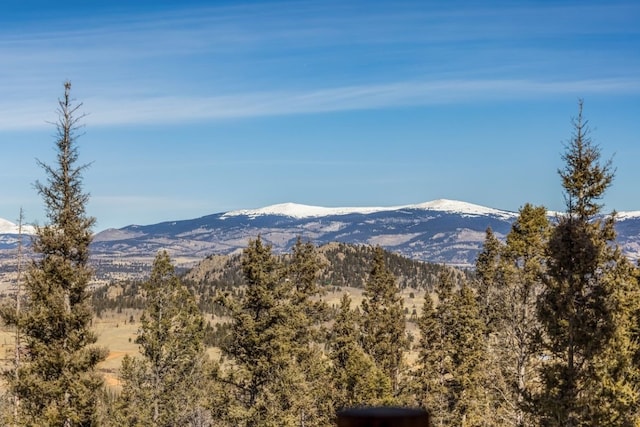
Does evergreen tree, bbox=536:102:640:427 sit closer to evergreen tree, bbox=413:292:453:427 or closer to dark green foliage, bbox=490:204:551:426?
dark green foliage, bbox=490:204:551:426

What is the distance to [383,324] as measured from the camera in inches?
2483

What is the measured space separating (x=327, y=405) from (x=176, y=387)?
10.8 m

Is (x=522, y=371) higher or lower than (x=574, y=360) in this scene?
lower

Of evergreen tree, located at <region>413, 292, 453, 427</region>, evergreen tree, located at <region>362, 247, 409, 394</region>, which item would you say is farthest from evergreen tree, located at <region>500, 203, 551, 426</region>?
evergreen tree, located at <region>362, 247, 409, 394</region>

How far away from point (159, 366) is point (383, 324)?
23.6 m

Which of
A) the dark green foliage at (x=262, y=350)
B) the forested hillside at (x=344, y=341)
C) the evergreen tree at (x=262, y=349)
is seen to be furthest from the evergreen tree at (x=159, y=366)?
the evergreen tree at (x=262, y=349)

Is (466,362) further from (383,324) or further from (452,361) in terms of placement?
(383,324)

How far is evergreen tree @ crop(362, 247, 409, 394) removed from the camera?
63.0 m

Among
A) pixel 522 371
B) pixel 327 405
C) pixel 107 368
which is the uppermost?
pixel 522 371

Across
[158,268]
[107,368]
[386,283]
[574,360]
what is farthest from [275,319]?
[107,368]

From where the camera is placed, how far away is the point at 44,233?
28.3 m

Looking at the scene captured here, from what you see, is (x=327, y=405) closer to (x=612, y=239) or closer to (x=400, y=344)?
(x=400, y=344)

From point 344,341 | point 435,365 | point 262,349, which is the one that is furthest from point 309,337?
point 262,349

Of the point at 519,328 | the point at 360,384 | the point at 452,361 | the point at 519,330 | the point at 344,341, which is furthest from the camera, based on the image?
the point at 452,361
